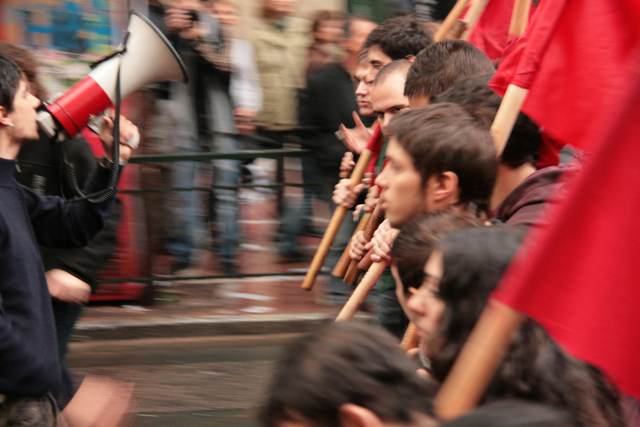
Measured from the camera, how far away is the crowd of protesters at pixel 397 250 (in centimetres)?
125

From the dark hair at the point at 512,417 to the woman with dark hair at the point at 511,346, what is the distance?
0.43m

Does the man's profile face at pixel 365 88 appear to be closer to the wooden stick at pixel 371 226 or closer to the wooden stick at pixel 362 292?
the wooden stick at pixel 371 226

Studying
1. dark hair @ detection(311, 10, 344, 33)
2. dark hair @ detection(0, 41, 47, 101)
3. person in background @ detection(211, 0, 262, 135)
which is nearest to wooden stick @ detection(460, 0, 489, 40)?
dark hair @ detection(0, 41, 47, 101)

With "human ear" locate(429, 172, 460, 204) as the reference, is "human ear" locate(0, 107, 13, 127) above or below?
below

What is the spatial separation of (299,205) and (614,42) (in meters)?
3.89

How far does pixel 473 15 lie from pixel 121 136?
1686 millimetres

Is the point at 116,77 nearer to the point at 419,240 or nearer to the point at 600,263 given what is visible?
the point at 419,240

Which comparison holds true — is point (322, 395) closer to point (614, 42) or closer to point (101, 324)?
point (614, 42)

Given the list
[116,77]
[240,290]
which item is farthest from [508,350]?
[240,290]

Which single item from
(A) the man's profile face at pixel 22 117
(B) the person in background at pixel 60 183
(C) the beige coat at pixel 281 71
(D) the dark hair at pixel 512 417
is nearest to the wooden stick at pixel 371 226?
(B) the person in background at pixel 60 183

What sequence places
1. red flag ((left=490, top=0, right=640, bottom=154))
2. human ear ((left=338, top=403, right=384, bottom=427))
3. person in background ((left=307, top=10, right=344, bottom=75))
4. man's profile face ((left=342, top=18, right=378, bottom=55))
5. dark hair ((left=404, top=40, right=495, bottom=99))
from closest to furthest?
human ear ((left=338, top=403, right=384, bottom=427))
red flag ((left=490, top=0, right=640, bottom=154))
dark hair ((left=404, top=40, right=495, bottom=99))
man's profile face ((left=342, top=18, right=378, bottom=55))
person in background ((left=307, top=10, right=344, bottom=75))

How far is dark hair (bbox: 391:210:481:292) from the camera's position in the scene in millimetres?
1916

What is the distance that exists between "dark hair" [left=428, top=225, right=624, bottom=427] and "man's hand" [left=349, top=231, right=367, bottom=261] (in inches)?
51.5

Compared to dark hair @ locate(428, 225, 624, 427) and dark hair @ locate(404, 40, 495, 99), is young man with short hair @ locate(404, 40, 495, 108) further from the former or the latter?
dark hair @ locate(428, 225, 624, 427)
